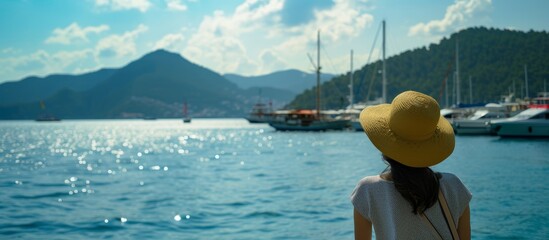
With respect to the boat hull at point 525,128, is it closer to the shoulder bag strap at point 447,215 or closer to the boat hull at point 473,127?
the boat hull at point 473,127

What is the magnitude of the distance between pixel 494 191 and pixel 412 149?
1686 centimetres

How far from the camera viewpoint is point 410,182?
276 cm

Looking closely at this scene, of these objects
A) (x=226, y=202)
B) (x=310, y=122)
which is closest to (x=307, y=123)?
(x=310, y=122)

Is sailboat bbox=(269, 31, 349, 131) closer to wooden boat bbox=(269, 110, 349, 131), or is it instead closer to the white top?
wooden boat bbox=(269, 110, 349, 131)

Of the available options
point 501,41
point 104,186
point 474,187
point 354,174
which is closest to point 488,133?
point 354,174

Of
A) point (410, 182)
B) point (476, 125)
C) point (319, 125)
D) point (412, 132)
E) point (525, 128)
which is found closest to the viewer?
point (412, 132)

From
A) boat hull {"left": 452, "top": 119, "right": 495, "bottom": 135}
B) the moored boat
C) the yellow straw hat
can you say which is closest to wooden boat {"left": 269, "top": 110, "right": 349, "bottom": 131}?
the moored boat

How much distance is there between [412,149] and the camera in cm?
265

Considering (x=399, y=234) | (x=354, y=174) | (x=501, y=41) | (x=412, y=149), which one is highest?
(x=501, y=41)

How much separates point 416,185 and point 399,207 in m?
0.16

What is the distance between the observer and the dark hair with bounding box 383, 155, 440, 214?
8.97ft

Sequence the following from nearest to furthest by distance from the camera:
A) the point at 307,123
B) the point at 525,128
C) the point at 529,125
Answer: the point at 529,125, the point at 525,128, the point at 307,123

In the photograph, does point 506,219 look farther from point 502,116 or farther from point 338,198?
point 502,116

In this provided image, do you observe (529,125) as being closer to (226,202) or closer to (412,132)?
(226,202)
